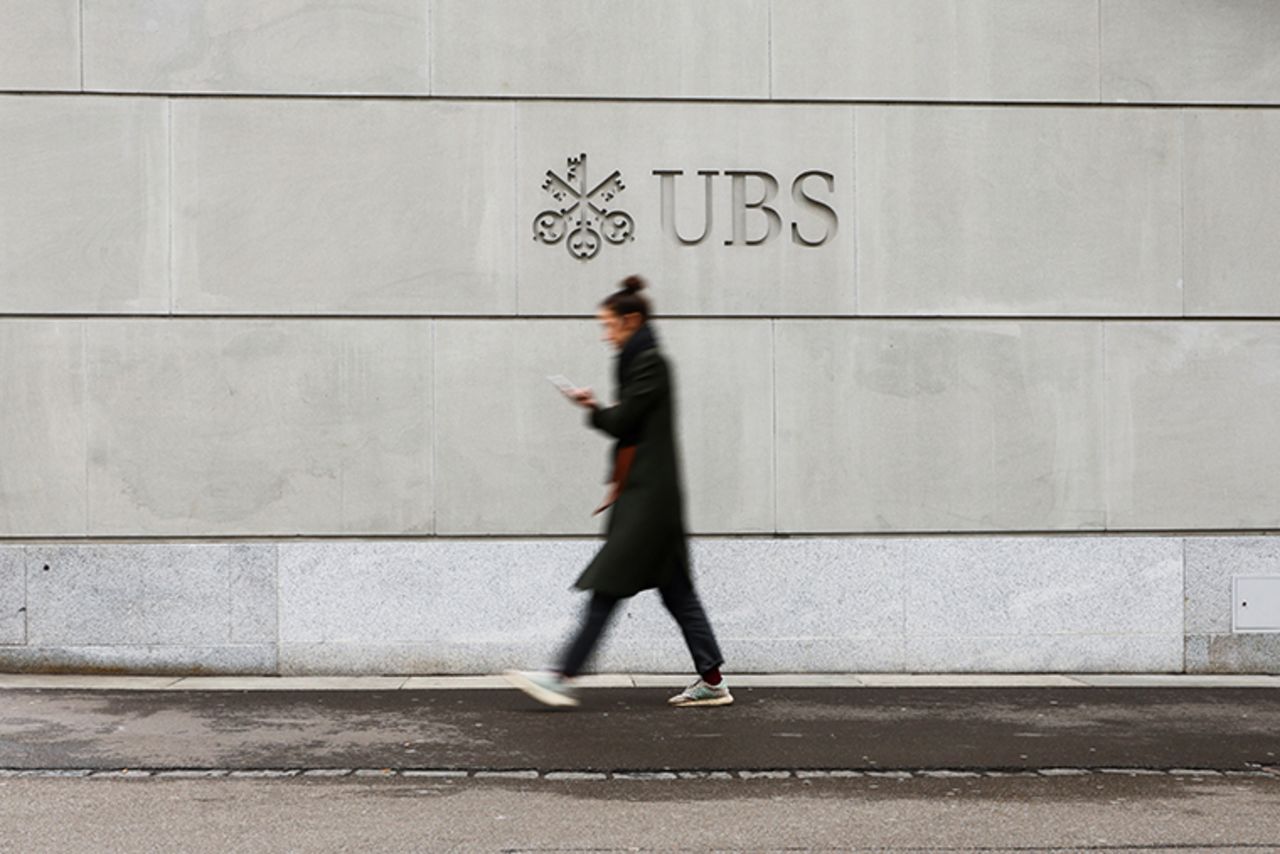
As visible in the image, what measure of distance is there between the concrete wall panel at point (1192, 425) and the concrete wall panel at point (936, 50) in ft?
5.45

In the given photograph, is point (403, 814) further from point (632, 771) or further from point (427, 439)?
point (427, 439)

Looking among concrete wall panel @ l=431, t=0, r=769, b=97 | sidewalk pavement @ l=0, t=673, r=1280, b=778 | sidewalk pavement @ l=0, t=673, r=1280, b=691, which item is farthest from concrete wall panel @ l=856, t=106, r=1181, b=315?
sidewalk pavement @ l=0, t=673, r=1280, b=778

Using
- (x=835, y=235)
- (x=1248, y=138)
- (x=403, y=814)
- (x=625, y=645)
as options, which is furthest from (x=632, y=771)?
(x=1248, y=138)

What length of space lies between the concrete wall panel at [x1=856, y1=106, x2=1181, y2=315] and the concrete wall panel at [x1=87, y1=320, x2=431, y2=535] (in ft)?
9.77

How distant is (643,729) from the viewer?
248 inches

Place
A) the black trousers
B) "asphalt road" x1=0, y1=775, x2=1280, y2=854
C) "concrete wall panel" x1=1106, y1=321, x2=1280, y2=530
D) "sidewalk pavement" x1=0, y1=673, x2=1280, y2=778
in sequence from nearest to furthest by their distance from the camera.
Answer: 1. "asphalt road" x1=0, y1=775, x2=1280, y2=854
2. "sidewalk pavement" x1=0, y1=673, x2=1280, y2=778
3. the black trousers
4. "concrete wall panel" x1=1106, y1=321, x2=1280, y2=530

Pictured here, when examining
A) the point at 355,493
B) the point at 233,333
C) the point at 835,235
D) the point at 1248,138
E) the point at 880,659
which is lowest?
the point at 880,659

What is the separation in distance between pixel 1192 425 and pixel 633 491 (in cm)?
403

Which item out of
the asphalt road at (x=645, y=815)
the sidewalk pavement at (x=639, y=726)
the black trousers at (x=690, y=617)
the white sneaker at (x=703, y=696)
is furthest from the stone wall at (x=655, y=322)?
the asphalt road at (x=645, y=815)

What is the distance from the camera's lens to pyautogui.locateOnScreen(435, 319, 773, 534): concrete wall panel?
811 cm

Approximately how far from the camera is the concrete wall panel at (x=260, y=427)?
26.3ft

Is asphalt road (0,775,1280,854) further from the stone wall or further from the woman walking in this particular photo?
the stone wall

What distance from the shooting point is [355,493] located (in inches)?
319

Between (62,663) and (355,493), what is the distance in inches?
77.5
